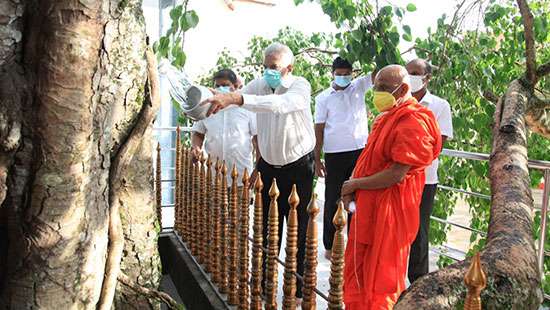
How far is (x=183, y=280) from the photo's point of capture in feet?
11.5

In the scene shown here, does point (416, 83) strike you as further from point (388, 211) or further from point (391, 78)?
point (388, 211)

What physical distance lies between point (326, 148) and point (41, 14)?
3.29 meters

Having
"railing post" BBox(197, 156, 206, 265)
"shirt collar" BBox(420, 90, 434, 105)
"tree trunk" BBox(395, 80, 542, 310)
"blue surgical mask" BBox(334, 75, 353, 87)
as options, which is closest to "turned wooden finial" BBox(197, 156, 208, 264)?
"railing post" BBox(197, 156, 206, 265)

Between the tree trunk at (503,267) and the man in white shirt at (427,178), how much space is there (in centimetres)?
190

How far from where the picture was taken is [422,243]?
3.61 m

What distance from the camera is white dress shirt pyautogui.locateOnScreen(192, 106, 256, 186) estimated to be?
4.30 metres

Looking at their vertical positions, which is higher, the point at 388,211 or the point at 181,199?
the point at 388,211

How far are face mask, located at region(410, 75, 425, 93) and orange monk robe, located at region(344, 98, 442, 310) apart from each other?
0.99 metres

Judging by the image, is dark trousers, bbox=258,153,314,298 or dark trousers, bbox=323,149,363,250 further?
dark trousers, bbox=323,149,363,250

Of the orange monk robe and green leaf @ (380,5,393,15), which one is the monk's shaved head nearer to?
the orange monk robe

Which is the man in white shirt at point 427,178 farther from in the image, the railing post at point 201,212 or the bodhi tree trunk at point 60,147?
the bodhi tree trunk at point 60,147

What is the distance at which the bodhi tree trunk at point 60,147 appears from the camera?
56.8 inches

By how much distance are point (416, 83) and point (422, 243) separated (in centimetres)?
117

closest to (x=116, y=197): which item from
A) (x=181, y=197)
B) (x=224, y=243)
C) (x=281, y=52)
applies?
(x=224, y=243)
